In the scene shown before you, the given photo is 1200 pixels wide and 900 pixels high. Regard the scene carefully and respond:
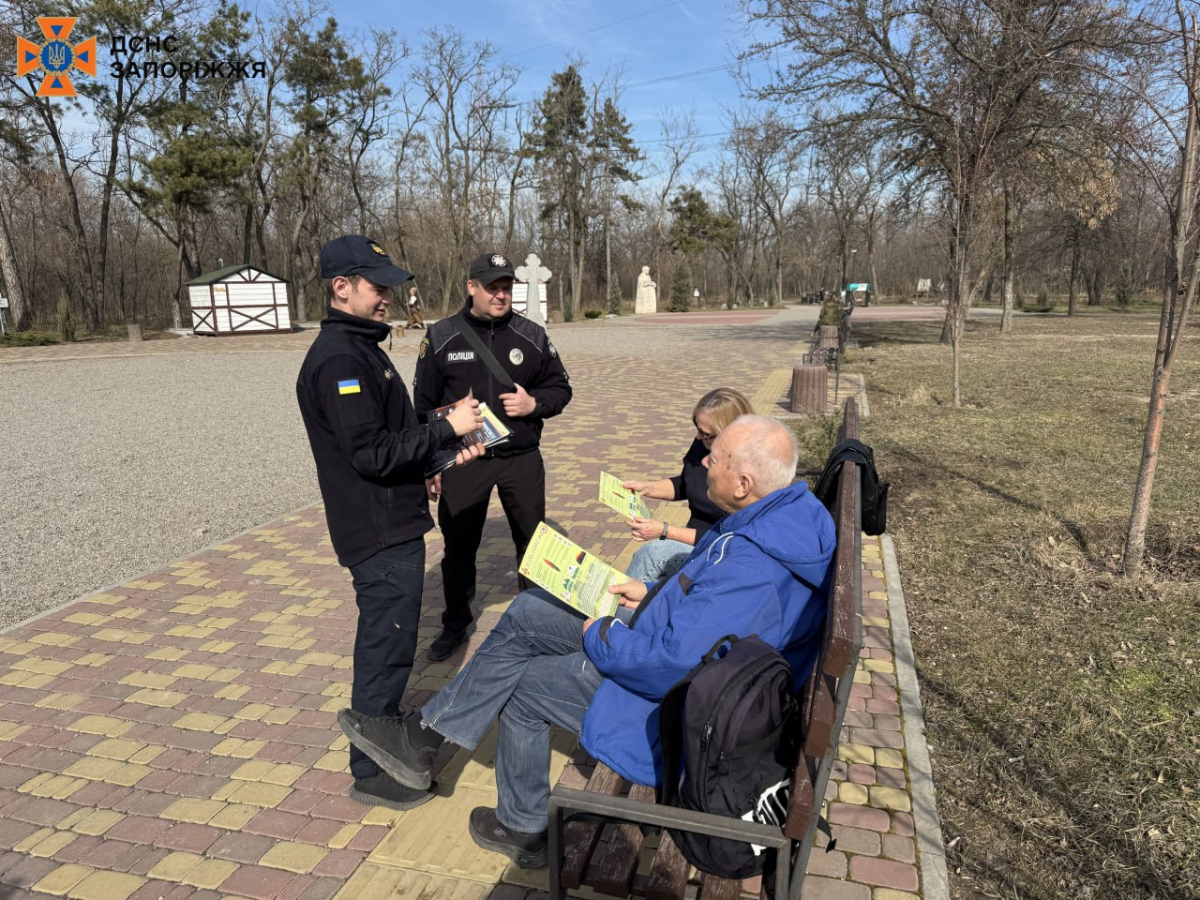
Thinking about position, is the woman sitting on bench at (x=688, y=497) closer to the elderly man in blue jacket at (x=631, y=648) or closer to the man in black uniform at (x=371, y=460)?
the elderly man in blue jacket at (x=631, y=648)

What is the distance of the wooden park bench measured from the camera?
1.66m

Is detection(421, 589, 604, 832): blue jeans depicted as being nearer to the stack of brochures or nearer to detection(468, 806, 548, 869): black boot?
detection(468, 806, 548, 869): black boot

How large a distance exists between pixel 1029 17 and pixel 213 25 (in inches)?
1368

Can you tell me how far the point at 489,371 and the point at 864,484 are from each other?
1.83m

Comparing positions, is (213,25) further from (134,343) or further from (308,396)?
(308,396)

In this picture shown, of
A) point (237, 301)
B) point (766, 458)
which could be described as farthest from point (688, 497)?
point (237, 301)

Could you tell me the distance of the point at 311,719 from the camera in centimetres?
339

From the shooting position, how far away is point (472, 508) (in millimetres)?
3898

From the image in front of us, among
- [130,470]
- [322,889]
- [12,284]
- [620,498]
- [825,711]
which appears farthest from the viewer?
[12,284]

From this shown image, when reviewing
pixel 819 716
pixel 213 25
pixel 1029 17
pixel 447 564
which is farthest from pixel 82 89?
pixel 819 716

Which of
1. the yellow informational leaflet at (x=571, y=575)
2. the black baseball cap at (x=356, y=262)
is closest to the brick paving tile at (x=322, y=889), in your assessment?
the yellow informational leaflet at (x=571, y=575)

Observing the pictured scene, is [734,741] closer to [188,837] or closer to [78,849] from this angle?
[188,837]

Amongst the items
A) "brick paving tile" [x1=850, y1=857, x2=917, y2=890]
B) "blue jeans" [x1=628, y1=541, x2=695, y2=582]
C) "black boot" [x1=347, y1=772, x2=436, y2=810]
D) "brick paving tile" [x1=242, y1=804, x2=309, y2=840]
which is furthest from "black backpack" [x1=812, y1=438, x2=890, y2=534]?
"brick paving tile" [x1=242, y1=804, x2=309, y2=840]

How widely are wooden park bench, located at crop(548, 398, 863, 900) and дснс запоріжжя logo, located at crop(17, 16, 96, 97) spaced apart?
32833mm
